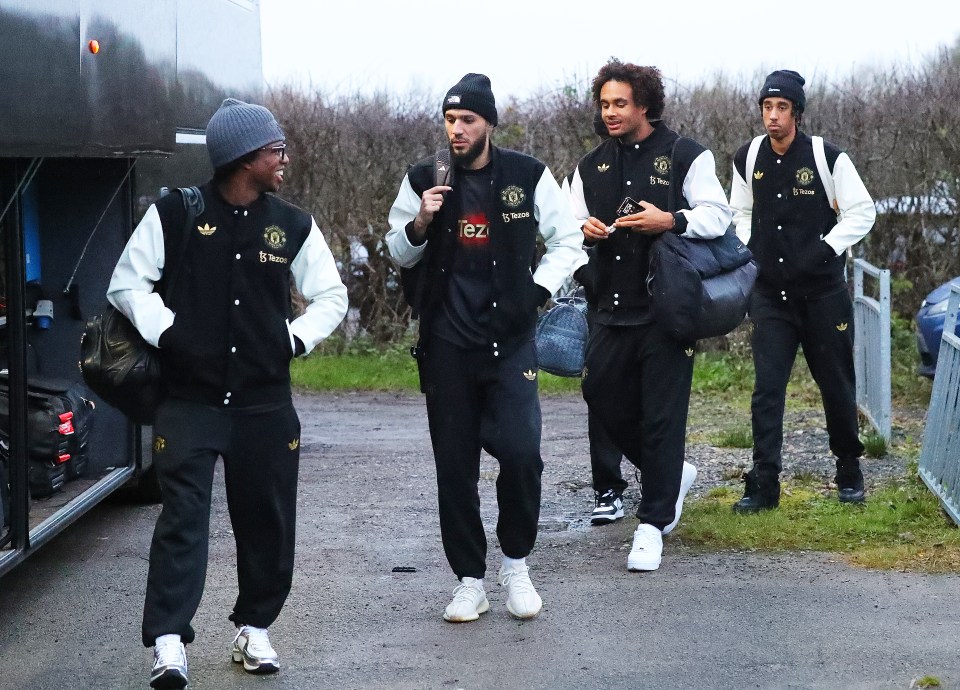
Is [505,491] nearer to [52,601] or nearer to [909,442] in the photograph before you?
[52,601]

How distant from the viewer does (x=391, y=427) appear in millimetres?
10258

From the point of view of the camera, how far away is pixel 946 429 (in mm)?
7035

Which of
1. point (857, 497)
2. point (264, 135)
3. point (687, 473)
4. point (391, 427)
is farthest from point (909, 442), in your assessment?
point (264, 135)

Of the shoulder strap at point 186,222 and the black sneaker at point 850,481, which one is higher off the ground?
the shoulder strap at point 186,222

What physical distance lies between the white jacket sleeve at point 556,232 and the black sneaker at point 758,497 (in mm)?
2087

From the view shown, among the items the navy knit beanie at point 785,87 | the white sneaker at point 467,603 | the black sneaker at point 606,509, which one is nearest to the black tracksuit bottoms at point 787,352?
the black sneaker at point 606,509

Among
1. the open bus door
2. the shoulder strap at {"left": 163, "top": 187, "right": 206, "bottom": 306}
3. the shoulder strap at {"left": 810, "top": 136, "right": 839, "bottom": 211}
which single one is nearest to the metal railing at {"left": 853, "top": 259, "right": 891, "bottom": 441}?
the shoulder strap at {"left": 810, "top": 136, "right": 839, "bottom": 211}

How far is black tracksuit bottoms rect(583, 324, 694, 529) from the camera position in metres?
6.17

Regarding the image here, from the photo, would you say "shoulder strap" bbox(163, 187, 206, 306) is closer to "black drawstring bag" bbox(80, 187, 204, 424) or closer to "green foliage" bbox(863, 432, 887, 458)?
"black drawstring bag" bbox(80, 187, 204, 424)

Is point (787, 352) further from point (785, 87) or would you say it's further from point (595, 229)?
point (595, 229)

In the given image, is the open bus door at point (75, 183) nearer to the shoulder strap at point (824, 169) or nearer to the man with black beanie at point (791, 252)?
the man with black beanie at point (791, 252)

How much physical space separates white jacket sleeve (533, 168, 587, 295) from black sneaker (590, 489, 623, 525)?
1882 millimetres

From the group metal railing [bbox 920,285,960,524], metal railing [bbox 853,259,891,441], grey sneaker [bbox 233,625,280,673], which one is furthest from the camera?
metal railing [bbox 853,259,891,441]

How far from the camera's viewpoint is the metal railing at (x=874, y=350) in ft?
28.3
